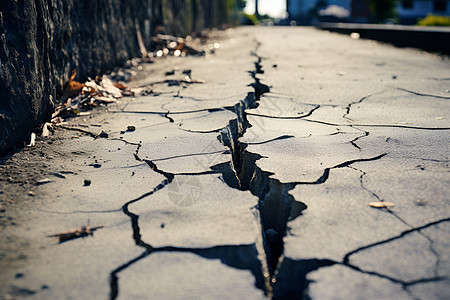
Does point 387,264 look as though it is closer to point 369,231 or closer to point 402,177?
point 369,231

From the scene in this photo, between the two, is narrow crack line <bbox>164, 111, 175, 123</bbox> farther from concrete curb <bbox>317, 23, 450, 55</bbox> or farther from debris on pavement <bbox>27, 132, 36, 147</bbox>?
concrete curb <bbox>317, 23, 450, 55</bbox>

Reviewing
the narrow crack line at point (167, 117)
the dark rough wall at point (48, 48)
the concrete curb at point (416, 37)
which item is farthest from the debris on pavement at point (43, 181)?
the concrete curb at point (416, 37)

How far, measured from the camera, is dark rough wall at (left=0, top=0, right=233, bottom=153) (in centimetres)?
→ 153

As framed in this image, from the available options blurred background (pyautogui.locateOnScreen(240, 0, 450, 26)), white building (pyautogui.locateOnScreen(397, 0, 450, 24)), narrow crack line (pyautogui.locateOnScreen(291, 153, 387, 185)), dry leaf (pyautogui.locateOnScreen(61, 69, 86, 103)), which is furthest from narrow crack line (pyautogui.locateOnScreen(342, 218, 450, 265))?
white building (pyautogui.locateOnScreen(397, 0, 450, 24))

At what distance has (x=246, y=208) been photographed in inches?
43.6

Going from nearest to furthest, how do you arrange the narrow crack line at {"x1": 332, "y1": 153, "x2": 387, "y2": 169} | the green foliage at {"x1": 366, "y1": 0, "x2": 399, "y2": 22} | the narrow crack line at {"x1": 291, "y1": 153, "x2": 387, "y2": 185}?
the narrow crack line at {"x1": 291, "y1": 153, "x2": 387, "y2": 185}, the narrow crack line at {"x1": 332, "y1": 153, "x2": 387, "y2": 169}, the green foliage at {"x1": 366, "y1": 0, "x2": 399, "y2": 22}

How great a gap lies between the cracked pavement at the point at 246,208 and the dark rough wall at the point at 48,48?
0.22 meters

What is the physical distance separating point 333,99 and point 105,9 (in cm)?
196

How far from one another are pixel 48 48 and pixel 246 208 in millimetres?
1437

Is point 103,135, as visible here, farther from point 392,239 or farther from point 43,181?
point 392,239

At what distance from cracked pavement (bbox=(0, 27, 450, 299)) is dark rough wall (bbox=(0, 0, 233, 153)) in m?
0.22

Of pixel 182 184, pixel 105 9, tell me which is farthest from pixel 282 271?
pixel 105 9

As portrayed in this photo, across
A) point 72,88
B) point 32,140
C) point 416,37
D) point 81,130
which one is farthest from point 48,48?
point 416,37

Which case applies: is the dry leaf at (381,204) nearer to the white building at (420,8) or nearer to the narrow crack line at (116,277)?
the narrow crack line at (116,277)
